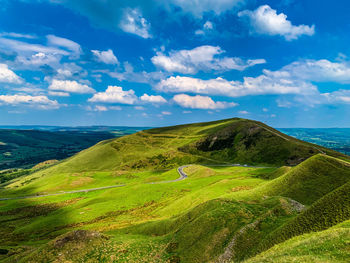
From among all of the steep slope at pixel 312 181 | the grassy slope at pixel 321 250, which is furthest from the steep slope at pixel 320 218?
the steep slope at pixel 312 181

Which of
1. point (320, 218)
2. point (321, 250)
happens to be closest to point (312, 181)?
point (320, 218)

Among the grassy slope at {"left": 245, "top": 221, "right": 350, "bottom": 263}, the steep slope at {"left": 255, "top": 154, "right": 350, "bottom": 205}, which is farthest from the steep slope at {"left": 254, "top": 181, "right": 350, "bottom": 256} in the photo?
the steep slope at {"left": 255, "top": 154, "right": 350, "bottom": 205}

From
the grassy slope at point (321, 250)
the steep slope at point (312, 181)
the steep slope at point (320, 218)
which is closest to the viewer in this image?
the grassy slope at point (321, 250)

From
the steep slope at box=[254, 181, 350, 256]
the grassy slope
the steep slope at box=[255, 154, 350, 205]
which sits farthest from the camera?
the steep slope at box=[255, 154, 350, 205]

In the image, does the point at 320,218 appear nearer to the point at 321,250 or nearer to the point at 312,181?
the point at 321,250

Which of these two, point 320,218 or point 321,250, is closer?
point 321,250

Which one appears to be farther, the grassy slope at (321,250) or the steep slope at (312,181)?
the steep slope at (312,181)

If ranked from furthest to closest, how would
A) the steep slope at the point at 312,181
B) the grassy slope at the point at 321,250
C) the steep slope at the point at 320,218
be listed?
1. the steep slope at the point at 312,181
2. the steep slope at the point at 320,218
3. the grassy slope at the point at 321,250

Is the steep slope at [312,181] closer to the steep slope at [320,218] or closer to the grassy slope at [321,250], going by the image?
the steep slope at [320,218]

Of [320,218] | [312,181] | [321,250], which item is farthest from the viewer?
[312,181]

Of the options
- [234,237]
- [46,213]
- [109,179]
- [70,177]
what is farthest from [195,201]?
[70,177]

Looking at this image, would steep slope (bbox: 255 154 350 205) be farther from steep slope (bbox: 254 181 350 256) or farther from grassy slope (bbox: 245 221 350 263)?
grassy slope (bbox: 245 221 350 263)

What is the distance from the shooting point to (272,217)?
34.9 m

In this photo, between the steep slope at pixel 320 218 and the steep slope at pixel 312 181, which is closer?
the steep slope at pixel 320 218
